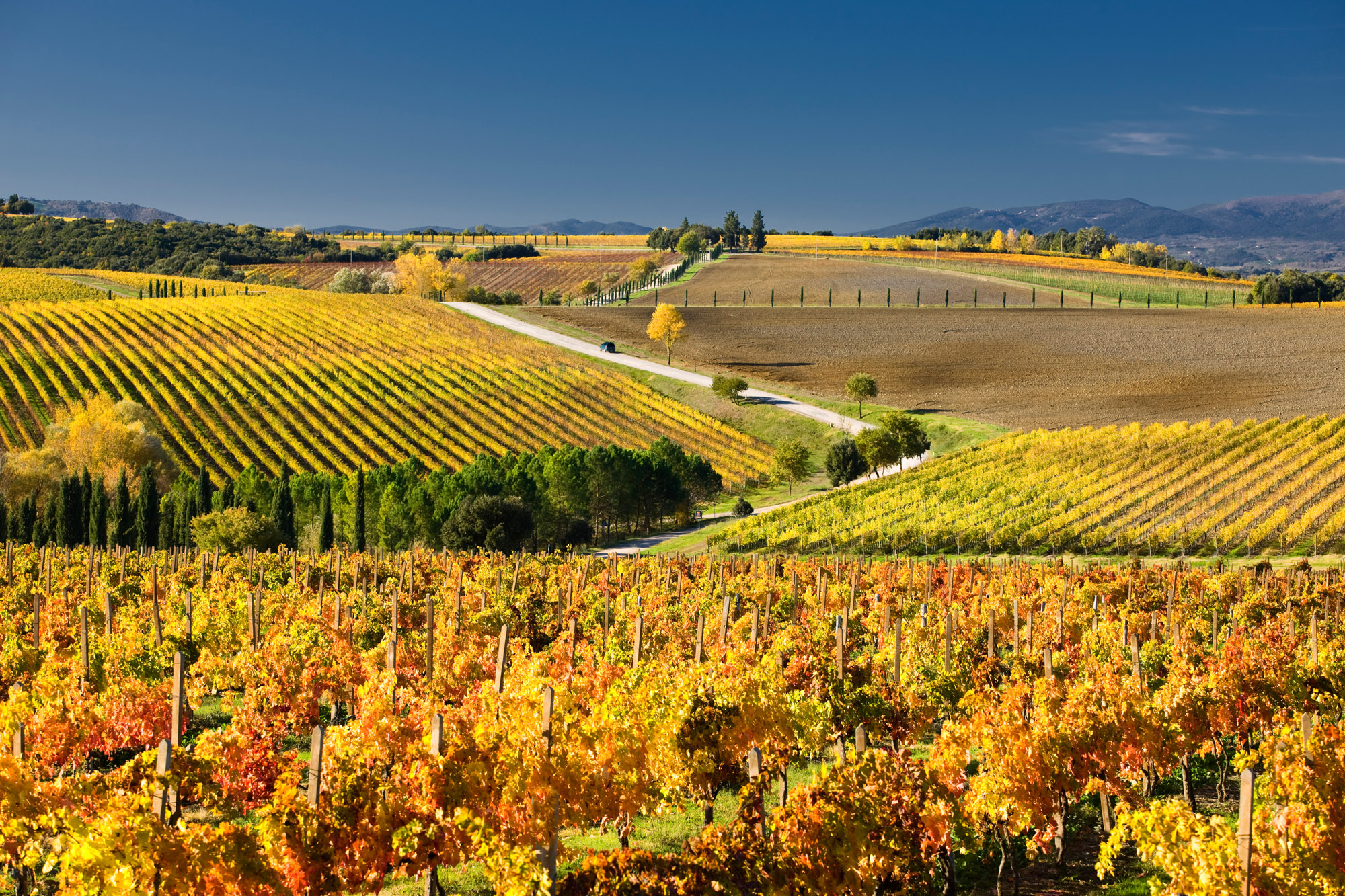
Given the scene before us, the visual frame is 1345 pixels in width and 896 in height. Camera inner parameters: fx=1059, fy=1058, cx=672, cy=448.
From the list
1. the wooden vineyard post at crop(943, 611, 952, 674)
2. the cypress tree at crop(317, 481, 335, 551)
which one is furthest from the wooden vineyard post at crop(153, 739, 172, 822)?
the cypress tree at crop(317, 481, 335, 551)

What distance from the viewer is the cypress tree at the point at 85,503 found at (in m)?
60.2

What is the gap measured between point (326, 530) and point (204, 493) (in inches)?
340

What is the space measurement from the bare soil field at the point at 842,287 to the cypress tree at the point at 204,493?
82162 mm

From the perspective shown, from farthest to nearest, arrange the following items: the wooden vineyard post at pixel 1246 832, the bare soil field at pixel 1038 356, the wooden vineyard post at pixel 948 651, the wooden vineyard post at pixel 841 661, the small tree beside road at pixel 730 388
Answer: the small tree beside road at pixel 730 388 < the bare soil field at pixel 1038 356 < the wooden vineyard post at pixel 948 651 < the wooden vineyard post at pixel 841 661 < the wooden vineyard post at pixel 1246 832

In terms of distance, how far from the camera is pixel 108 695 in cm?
1739

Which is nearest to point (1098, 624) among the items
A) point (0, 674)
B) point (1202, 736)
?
point (1202, 736)

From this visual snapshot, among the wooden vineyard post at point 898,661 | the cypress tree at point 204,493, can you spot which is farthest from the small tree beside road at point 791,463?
the wooden vineyard post at point 898,661

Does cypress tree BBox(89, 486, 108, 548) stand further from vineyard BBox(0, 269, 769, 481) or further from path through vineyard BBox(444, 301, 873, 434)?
path through vineyard BBox(444, 301, 873, 434)

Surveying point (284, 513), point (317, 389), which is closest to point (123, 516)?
point (284, 513)

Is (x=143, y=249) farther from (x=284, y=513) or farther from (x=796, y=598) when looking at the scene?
(x=796, y=598)

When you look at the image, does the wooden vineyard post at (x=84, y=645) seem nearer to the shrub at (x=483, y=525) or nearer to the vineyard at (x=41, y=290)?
the shrub at (x=483, y=525)

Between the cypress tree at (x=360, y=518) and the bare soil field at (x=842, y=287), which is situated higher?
the bare soil field at (x=842, y=287)

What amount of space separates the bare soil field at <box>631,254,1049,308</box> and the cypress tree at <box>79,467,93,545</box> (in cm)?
8581

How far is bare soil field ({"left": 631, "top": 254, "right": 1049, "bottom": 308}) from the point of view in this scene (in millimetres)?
134000
